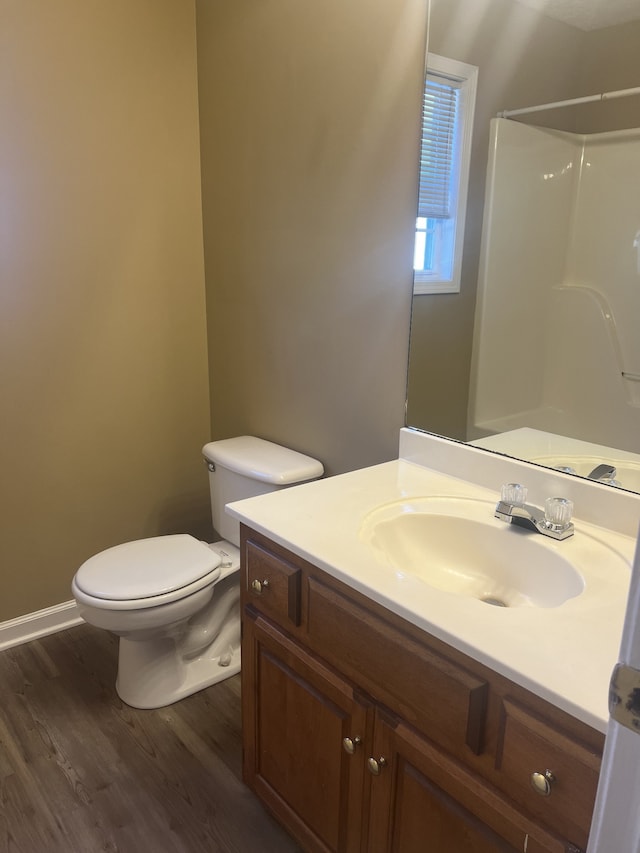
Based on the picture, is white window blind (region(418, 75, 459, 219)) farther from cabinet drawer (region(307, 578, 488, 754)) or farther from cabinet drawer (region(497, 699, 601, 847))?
cabinet drawer (region(497, 699, 601, 847))

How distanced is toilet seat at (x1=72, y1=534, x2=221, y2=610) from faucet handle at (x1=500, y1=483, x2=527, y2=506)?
97 cm

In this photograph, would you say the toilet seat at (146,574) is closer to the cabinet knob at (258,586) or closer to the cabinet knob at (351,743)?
the cabinet knob at (258,586)

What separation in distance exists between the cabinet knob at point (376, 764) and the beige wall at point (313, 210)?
2.86 feet

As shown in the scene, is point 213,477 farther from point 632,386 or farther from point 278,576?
point 632,386

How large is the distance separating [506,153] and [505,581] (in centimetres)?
99

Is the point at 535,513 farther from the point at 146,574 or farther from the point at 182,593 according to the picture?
the point at 146,574

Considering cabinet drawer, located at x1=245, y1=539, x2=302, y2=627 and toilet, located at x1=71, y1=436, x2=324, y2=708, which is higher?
cabinet drawer, located at x1=245, y1=539, x2=302, y2=627

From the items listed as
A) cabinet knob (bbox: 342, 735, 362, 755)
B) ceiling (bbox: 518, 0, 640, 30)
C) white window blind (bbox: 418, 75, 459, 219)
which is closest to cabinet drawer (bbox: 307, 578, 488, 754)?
cabinet knob (bbox: 342, 735, 362, 755)

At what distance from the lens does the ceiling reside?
4.09ft

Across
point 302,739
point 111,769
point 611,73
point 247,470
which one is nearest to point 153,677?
point 111,769

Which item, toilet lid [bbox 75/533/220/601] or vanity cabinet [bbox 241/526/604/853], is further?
toilet lid [bbox 75/533/220/601]

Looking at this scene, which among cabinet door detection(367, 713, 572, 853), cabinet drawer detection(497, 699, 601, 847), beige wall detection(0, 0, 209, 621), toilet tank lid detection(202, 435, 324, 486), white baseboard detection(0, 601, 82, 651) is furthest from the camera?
white baseboard detection(0, 601, 82, 651)

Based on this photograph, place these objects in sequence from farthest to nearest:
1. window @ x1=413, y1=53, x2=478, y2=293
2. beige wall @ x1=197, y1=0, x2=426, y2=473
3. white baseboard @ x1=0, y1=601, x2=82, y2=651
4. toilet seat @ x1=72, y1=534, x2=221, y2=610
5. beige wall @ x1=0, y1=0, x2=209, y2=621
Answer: white baseboard @ x1=0, y1=601, x2=82, y2=651 → beige wall @ x1=0, y1=0, x2=209, y2=621 → toilet seat @ x1=72, y1=534, x2=221, y2=610 → beige wall @ x1=197, y1=0, x2=426, y2=473 → window @ x1=413, y1=53, x2=478, y2=293

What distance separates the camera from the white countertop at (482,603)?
2.89 ft
